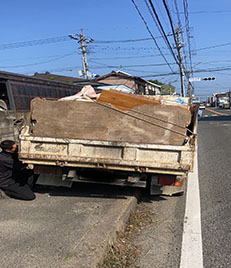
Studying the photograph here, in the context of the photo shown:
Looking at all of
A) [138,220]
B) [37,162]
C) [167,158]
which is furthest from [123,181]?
Answer: [37,162]

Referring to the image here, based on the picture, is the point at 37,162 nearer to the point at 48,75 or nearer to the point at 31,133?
the point at 31,133

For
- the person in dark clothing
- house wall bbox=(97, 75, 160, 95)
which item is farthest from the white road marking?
house wall bbox=(97, 75, 160, 95)

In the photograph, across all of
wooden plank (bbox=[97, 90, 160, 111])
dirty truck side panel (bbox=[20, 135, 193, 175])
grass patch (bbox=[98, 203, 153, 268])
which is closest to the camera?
grass patch (bbox=[98, 203, 153, 268])

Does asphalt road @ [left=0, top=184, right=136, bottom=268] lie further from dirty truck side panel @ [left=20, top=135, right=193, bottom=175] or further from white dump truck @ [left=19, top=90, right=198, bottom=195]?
dirty truck side panel @ [left=20, top=135, right=193, bottom=175]

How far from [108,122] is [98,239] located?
1.69 metres

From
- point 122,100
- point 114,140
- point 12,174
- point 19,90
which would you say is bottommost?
point 12,174

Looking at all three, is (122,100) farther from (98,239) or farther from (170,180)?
(98,239)

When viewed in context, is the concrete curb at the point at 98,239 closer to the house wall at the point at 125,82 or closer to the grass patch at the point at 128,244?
the grass patch at the point at 128,244

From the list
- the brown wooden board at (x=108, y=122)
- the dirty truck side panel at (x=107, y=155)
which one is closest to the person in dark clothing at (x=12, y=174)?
the dirty truck side panel at (x=107, y=155)

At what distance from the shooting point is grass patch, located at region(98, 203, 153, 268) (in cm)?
300

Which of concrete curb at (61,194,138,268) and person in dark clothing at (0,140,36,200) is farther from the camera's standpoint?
person in dark clothing at (0,140,36,200)

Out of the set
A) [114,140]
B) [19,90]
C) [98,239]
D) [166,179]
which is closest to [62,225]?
[98,239]

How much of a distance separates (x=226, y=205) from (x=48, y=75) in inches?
1950

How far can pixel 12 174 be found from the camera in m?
4.94
